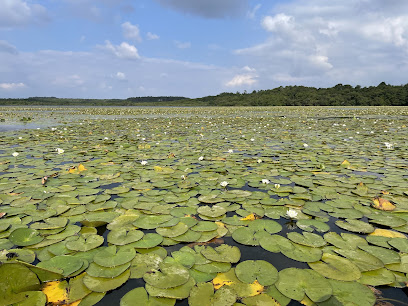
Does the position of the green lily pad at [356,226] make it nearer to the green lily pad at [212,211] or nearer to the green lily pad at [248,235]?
the green lily pad at [248,235]

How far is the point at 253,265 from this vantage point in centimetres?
171

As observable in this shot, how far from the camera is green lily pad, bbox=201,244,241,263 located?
1783 mm

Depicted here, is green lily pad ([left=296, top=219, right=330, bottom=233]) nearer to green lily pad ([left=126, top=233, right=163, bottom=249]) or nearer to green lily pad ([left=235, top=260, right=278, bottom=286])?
green lily pad ([left=235, top=260, right=278, bottom=286])

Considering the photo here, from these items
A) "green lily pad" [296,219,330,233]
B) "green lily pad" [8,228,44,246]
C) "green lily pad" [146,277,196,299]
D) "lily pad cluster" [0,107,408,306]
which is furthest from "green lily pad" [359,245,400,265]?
"green lily pad" [8,228,44,246]

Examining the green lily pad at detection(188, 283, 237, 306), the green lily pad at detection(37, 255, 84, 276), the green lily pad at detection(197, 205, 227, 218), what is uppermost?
the green lily pad at detection(197, 205, 227, 218)

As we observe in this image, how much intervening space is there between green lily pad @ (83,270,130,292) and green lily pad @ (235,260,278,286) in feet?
2.56

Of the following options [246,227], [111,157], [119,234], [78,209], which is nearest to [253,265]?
[246,227]

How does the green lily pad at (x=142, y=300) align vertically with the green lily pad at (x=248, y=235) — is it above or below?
below

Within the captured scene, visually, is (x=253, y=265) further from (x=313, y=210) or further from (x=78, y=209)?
(x=78, y=209)

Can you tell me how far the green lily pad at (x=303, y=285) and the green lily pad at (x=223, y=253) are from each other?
35 centimetres

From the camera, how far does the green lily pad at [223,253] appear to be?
1.78m

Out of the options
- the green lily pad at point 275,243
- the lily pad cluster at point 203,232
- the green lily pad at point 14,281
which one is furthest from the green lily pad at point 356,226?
the green lily pad at point 14,281

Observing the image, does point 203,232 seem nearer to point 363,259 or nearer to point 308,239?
point 308,239

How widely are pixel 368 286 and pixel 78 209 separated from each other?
2.71 metres
